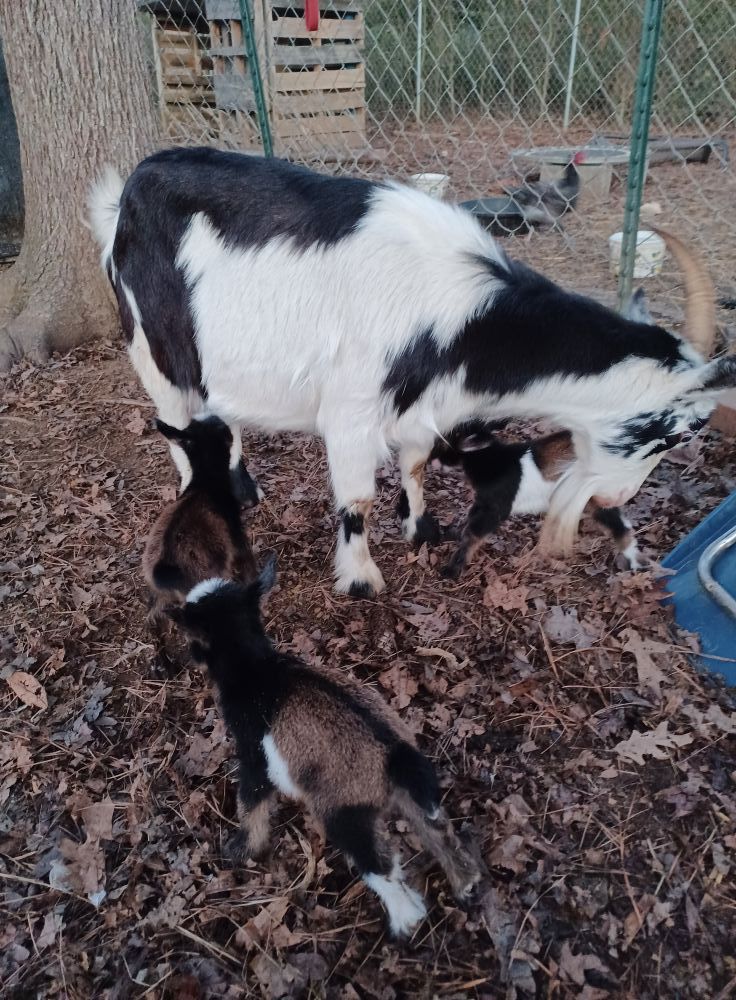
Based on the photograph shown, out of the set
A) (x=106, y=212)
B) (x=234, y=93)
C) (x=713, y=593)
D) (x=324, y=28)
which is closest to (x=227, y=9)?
(x=234, y=93)

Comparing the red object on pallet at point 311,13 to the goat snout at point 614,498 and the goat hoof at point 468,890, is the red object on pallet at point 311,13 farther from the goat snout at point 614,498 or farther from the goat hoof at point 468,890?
the goat hoof at point 468,890

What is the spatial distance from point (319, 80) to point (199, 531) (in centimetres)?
630

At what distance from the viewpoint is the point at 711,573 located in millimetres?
2564

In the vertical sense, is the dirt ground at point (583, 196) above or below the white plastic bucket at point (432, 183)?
below

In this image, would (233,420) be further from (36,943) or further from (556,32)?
(556,32)

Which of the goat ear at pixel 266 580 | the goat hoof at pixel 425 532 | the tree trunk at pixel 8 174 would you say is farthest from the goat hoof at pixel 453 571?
the tree trunk at pixel 8 174

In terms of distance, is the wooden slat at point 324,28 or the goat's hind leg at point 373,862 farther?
the wooden slat at point 324,28

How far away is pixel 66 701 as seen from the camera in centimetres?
252

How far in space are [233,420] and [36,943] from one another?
6.09 ft

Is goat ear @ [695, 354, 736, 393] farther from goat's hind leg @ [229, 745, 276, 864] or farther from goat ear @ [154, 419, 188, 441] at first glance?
goat ear @ [154, 419, 188, 441]

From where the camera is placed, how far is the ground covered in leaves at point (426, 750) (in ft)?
5.98

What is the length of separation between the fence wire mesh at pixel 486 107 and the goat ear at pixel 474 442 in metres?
2.52

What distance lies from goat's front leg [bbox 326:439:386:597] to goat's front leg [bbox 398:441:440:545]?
29cm

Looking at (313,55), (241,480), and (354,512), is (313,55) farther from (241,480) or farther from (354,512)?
(354,512)
